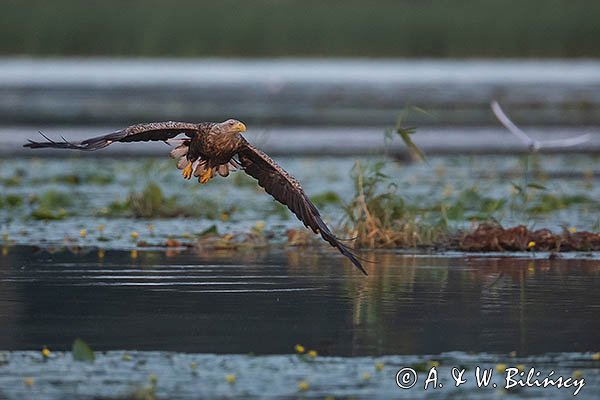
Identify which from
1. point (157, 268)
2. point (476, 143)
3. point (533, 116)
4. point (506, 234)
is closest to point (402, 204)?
point (506, 234)

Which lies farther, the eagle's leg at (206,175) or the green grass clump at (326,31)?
the green grass clump at (326,31)

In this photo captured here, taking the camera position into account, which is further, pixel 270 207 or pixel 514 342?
pixel 270 207

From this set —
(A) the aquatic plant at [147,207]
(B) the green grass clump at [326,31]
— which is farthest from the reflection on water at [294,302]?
(B) the green grass clump at [326,31]

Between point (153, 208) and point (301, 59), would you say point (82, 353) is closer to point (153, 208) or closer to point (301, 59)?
point (153, 208)

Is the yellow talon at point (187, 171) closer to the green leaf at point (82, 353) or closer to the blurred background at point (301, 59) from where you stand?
the green leaf at point (82, 353)

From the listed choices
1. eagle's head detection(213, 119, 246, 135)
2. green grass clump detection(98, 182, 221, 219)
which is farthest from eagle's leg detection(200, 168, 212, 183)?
green grass clump detection(98, 182, 221, 219)

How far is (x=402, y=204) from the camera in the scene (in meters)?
13.6

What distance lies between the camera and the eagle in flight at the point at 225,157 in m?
11.0

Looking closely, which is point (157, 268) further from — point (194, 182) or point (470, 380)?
point (194, 182)

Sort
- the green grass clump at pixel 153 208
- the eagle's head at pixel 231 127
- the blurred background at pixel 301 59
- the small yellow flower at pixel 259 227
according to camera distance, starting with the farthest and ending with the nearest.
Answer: the blurred background at pixel 301 59 < the green grass clump at pixel 153 208 < the small yellow flower at pixel 259 227 < the eagle's head at pixel 231 127

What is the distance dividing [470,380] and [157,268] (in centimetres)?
481

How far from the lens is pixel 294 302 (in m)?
10.6

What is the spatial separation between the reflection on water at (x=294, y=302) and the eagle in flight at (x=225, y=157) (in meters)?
0.62

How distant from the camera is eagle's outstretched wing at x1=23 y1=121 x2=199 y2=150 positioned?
10246 millimetres
